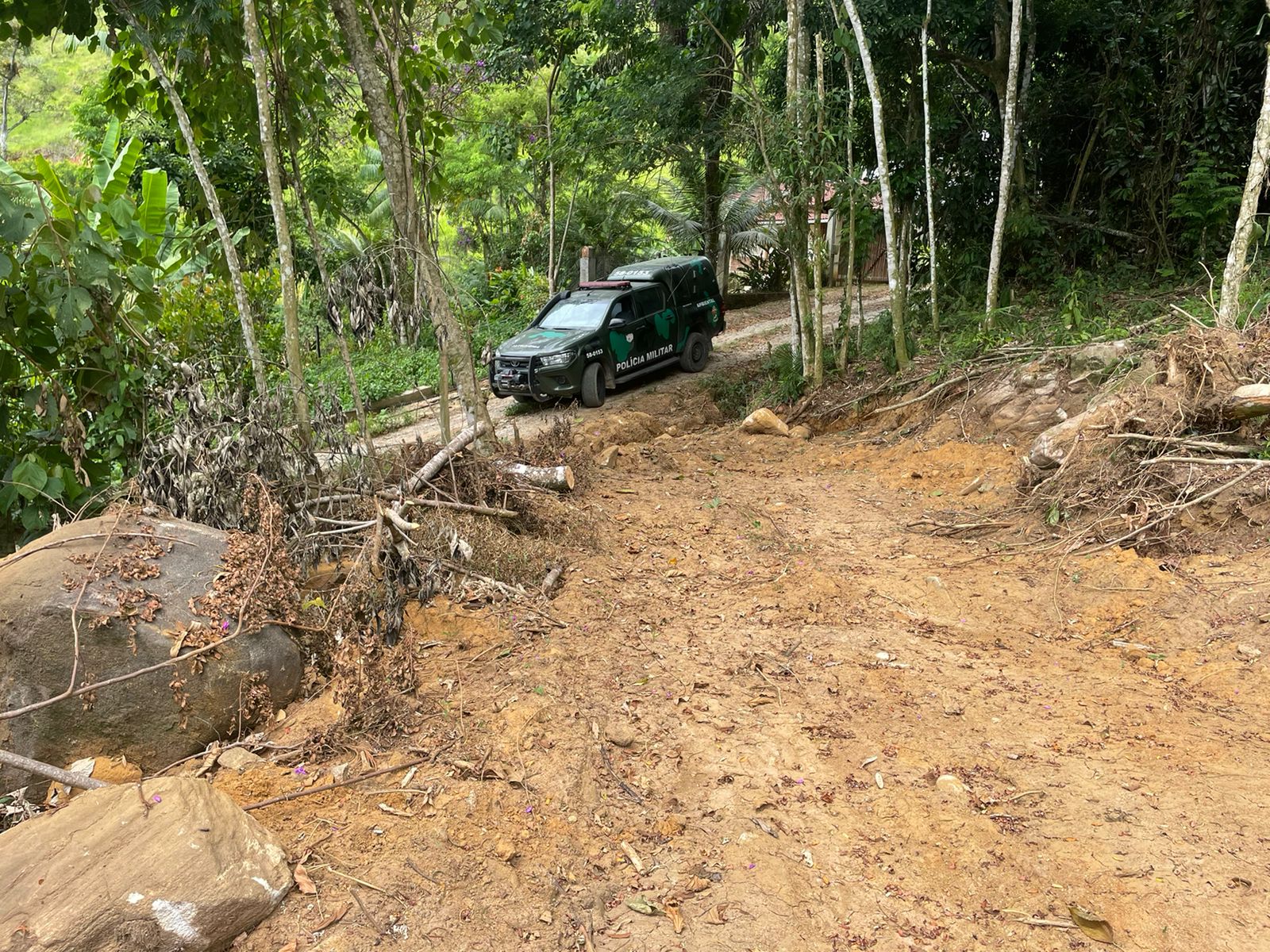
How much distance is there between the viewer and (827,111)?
408 inches

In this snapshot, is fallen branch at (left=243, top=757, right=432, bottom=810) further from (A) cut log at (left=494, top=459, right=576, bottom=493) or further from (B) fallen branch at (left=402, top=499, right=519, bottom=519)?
(A) cut log at (left=494, top=459, right=576, bottom=493)

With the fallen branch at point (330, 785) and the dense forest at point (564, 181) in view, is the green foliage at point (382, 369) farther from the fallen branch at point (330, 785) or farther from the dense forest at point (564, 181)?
the fallen branch at point (330, 785)

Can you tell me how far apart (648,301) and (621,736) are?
990cm

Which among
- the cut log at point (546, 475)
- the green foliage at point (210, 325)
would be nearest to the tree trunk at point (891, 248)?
the cut log at point (546, 475)

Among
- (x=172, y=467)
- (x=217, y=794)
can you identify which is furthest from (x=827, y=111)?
(x=217, y=794)

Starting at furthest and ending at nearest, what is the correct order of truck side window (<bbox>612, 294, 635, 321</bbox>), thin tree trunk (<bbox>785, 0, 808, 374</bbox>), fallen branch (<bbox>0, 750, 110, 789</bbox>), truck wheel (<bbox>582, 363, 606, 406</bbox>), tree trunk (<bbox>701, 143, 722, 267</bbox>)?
tree trunk (<bbox>701, 143, 722, 267</bbox>) → truck side window (<bbox>612, 294, 635, 321</bbox>) → truck wheel (<bbox>582, 363, 606, 406</bbox>) → thin tree trunk (<bbox>785, 0, 808, 374</bbox>) → fallen branch (<bbox>0, 750, 110, 789</bbox>)

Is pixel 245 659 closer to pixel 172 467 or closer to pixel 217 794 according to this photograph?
pixel 217 794

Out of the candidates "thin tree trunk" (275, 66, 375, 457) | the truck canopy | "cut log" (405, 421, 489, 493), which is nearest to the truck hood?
the truck canopy

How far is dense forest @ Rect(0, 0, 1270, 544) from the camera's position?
5.63 m

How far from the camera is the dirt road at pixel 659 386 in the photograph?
12.1 m

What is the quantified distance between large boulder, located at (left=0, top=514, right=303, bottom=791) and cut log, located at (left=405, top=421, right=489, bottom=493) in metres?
1.83

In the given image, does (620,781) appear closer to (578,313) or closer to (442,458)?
(442,458)

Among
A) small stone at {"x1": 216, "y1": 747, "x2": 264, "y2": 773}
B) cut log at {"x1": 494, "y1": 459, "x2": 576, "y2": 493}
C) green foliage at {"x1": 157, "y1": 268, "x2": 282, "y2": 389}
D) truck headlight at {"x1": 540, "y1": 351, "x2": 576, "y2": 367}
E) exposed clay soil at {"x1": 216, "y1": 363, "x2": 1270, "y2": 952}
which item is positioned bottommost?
exposed clay soil at {"x1": 216, "y1": 363, "x2": 1270, "y2": 952}

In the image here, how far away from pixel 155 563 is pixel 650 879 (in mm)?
2910
